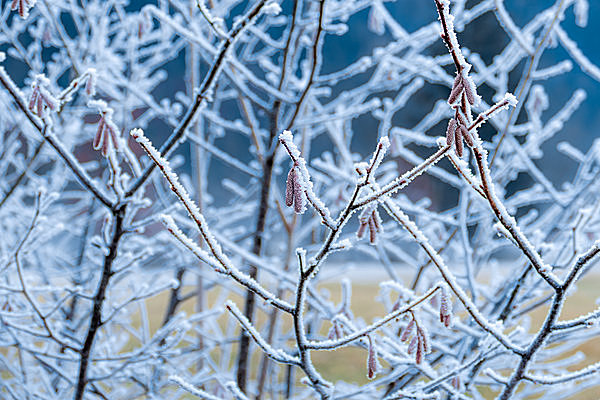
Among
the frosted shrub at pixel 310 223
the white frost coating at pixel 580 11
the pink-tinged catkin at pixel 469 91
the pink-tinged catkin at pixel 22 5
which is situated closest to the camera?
the pink-tinged catkin at pixel 469 91

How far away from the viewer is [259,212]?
176cm

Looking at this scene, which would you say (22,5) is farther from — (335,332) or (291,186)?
(335,332)

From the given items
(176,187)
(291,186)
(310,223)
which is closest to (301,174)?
(291,186)

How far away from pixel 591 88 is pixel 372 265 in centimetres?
459

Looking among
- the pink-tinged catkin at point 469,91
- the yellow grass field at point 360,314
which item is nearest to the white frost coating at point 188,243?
the pink-tinged catkin at point 469,91

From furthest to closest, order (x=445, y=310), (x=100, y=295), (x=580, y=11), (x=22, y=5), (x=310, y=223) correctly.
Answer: (x=310, y=223) < (x=580, y=11) < (x=100, y=295) < (x=22, y=5) < (x=445, y=310)

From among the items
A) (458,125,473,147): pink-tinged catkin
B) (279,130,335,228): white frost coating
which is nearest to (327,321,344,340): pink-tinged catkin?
(279,130,335,228): white frost coating

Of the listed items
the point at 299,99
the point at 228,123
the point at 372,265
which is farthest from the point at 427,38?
the point at 372,265

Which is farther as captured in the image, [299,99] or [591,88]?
[591,88]

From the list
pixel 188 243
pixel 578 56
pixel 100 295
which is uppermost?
pixel 578 56

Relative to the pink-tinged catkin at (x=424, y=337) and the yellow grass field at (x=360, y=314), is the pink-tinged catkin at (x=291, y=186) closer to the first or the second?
the pink-tinged catkin at (x=424, y=337)

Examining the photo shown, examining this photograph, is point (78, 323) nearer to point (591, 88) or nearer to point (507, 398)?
point (507, 398)

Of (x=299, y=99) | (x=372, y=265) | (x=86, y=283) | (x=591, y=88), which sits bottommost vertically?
(x=86, y=283)

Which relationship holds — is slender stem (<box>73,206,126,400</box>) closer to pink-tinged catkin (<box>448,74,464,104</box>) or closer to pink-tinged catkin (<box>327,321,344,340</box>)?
pink-tinged catkin (<box>327,321,344,340</box>)
